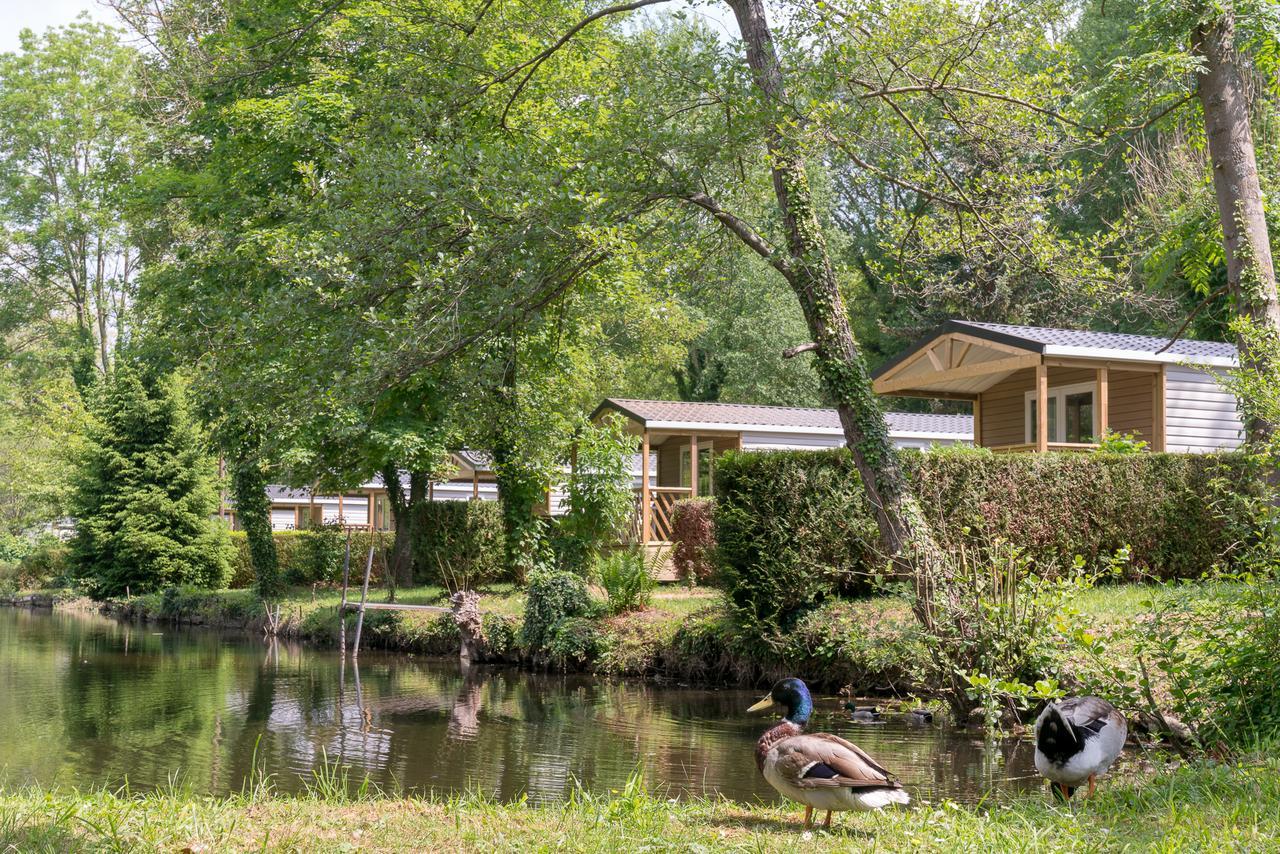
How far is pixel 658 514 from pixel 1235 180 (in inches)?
659

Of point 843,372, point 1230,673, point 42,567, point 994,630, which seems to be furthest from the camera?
point 42,567

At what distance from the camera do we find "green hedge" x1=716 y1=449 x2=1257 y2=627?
1369cm

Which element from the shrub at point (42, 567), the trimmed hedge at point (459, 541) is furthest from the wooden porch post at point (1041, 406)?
A: the shrub at point (42, 567)

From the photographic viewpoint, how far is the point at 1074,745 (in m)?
6.38

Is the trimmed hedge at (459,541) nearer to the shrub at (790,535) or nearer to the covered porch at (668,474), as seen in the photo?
the covered porch at (668,474)

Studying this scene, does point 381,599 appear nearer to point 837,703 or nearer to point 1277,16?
point 837,703

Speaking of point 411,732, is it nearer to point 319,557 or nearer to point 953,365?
point 953,365

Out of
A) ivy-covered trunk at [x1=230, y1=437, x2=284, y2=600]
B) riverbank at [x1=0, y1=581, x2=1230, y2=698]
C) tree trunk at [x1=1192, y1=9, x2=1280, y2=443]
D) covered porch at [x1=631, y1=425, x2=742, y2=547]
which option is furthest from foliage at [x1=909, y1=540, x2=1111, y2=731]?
ivy-covered trunk at [x1=230, y1=437, x2=284, y2=600]

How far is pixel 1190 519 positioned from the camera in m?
15.7

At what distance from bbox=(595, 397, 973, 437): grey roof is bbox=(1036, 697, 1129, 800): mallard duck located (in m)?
18.9

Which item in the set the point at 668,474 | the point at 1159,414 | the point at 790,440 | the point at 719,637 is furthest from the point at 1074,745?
the point at 668,474

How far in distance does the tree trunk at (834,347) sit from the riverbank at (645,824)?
522cm

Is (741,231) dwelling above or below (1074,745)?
above

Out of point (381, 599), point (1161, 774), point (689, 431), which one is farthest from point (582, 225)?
point (689, 431)
